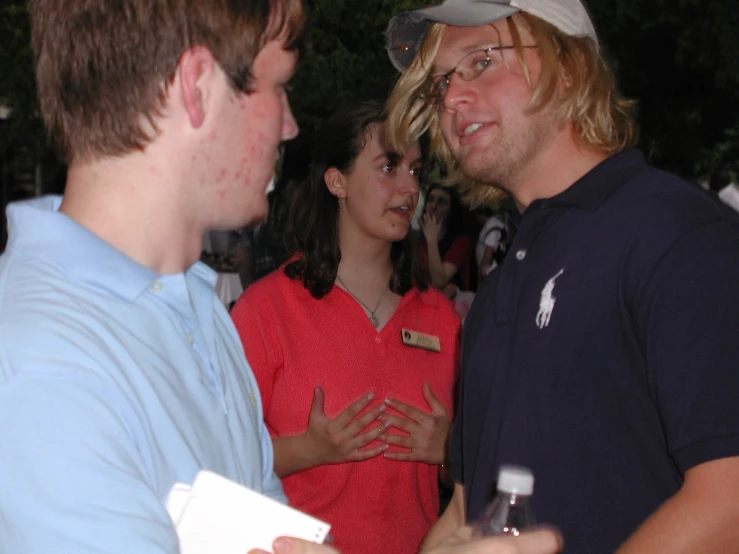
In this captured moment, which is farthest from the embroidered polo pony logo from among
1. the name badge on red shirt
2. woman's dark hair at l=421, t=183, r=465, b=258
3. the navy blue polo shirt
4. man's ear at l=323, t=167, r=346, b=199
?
woman's dark hair at l=421, t=183, r=465, b=258

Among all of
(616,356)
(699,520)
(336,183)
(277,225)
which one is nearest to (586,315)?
(616,356)

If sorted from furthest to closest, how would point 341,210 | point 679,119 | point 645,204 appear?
point 679,119 → point 341,210 → point 645,204

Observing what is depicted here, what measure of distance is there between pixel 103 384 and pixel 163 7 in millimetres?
644

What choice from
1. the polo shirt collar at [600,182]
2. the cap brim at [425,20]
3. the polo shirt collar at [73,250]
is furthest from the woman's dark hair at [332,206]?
the polo shirt collar at [73,250]

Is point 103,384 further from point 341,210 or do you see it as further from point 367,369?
point 341,210

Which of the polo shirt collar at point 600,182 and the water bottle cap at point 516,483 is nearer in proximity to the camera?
the water bottle cap at point 516,483

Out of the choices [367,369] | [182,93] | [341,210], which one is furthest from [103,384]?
[341,210]

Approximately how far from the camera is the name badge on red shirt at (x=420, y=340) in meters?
3.32

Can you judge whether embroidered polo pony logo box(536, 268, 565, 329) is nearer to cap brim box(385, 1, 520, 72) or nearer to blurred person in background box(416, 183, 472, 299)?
cap brim box(385, 1, 520, 72)

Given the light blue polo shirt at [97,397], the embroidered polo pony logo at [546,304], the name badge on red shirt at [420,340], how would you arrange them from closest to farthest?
the light blue polo shirt at [97,397], the embroidered polo pony logo at [546,304], the name badge on red shirt at [420,340]

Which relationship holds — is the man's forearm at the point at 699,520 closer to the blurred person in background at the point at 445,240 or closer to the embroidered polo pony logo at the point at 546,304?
the embroidered polo pony logo at the point at 546,304

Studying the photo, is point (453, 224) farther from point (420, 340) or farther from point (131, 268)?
point (131, 268)

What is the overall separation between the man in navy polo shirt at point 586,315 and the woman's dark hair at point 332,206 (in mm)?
1044

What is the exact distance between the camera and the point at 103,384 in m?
1.29
